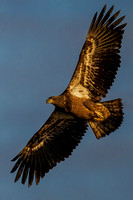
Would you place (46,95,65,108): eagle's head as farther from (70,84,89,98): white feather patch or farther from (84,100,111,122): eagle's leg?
(84,100,111,122): eagle's leg

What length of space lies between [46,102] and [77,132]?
5.17 ft

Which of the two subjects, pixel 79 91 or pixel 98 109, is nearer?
pixel 98 109

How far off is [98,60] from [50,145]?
334 cm

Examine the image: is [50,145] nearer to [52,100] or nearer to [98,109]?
[52,100]

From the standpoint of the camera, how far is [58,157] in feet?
50.1

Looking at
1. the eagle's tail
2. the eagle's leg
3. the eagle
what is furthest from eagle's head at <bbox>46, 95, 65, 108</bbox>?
the eagle's tail

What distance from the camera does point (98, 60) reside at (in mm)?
14227

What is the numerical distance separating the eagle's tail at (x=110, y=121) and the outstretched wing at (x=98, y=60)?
1.36ft

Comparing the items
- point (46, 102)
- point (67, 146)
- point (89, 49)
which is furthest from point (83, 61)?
point (67, 146)

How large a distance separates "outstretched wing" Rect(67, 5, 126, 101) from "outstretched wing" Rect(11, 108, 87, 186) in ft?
3.91

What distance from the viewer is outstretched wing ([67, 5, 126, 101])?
1397 centimetres

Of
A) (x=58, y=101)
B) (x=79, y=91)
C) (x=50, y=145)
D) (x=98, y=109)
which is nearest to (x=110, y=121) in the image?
(x=98, y=109)

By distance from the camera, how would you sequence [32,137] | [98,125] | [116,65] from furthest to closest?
[32,137], [98,125], [116,65]

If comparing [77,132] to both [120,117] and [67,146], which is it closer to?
[67,146]
